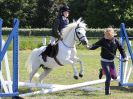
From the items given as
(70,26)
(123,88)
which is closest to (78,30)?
(70,26)

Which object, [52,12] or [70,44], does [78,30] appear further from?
[52,12]

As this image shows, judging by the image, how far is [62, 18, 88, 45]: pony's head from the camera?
10844 millimetres

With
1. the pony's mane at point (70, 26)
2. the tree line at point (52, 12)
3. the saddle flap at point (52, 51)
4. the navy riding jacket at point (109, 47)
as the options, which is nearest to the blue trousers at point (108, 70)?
the navy riding jacket at point (109, 47)

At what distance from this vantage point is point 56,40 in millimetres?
11875

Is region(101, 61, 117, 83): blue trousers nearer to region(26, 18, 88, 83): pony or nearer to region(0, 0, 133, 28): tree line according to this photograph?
region(26, 18, 88, 83): pony

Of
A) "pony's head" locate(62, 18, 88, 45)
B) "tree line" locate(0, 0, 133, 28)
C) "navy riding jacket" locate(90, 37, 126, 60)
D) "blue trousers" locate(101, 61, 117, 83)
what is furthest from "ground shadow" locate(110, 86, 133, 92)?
"tree line" locate(0, 0, 133, 28)

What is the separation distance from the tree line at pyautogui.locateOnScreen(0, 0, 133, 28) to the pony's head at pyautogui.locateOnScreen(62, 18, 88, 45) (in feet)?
169

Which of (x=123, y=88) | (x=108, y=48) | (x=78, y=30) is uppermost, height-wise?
(x=78, y=30)

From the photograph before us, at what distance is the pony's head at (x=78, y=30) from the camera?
1084 cm

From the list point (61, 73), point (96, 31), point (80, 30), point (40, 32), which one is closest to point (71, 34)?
point (80, 30)

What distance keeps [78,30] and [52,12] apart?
5478 cm

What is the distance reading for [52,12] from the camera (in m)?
65.6

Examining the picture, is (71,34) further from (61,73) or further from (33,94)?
(61,73)

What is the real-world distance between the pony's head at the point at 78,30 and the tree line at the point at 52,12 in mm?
51497
